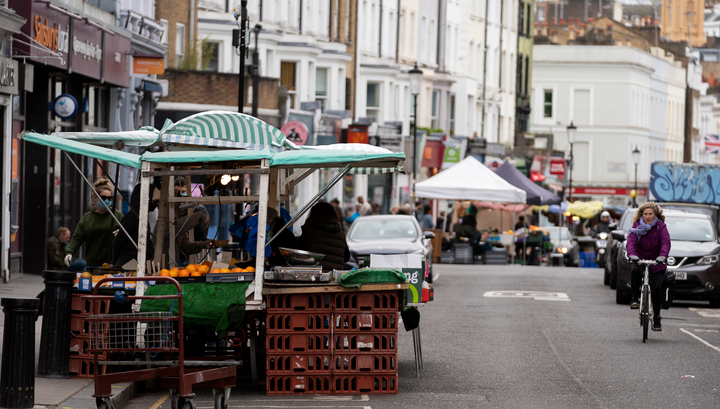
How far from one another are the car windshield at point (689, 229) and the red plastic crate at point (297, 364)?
1285cm

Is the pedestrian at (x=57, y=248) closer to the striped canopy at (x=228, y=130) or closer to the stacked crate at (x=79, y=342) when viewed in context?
the striped canopy at (x=228, y=130)

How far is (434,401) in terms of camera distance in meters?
11.0

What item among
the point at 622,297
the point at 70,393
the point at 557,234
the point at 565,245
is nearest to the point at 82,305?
the point at 70,393

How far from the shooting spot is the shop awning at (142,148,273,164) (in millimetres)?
11078

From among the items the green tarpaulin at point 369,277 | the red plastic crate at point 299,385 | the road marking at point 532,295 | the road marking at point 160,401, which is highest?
the green tarpaulin at point 369,277

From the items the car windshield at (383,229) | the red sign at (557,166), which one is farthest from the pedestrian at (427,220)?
the red sign at (557,166)

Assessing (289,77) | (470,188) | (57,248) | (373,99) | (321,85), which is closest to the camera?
(57,248)

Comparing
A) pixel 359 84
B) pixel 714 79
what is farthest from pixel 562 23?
pixel 359 84

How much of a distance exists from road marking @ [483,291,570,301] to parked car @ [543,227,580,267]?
56.2 feet

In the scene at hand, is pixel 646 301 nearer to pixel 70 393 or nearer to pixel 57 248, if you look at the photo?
pixel 70 393

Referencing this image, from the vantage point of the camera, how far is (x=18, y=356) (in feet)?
32.2

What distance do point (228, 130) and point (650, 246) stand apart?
6.66 meters

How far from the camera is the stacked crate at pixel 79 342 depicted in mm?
11484

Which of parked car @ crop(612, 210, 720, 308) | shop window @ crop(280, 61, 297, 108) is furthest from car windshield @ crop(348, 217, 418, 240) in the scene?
shop window @ crop(280, 61, 297, 108)
